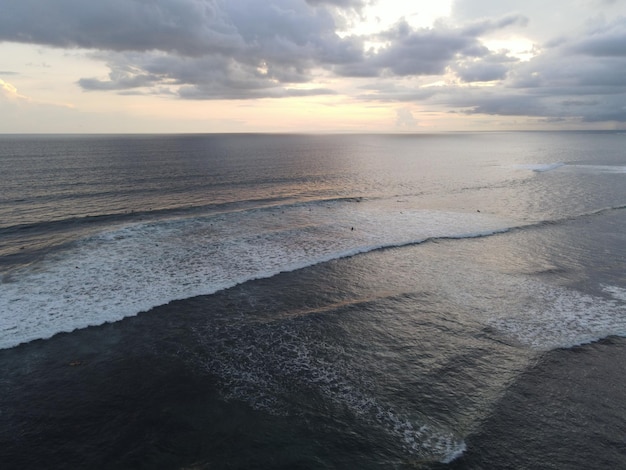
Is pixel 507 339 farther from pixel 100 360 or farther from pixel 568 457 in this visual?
pixel 100 360

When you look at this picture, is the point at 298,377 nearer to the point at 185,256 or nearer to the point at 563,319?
the point at 563,319

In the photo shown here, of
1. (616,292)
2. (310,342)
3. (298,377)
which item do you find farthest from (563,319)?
(298,377)

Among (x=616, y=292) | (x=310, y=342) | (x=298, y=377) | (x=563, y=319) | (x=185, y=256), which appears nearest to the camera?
(x=298, y=377)

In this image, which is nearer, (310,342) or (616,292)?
(310,342)

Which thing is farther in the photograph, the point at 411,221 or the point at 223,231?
the point at 411,221

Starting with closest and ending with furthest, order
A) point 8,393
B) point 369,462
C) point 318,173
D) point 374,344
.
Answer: point 369,462
point 8,393
point 374,344
point 318,173

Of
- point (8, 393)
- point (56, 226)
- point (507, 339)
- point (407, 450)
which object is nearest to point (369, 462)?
point (407, 450)

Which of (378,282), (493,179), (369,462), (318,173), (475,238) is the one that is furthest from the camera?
(318,173)
